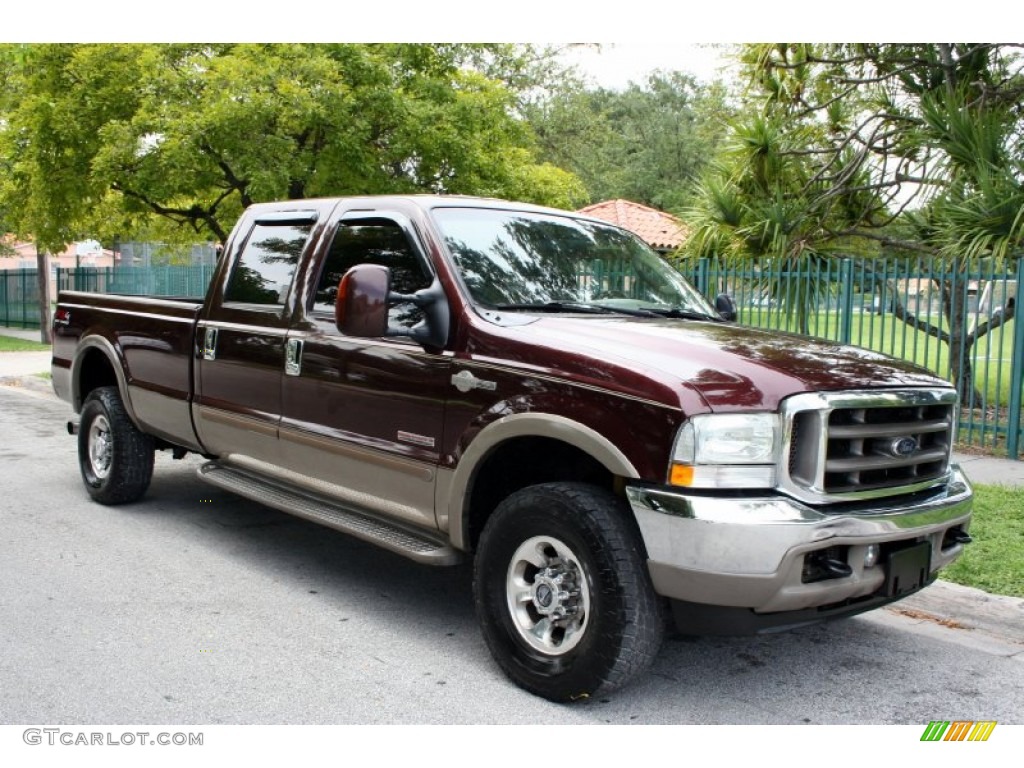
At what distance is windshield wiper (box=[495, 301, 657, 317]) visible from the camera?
4680 mm

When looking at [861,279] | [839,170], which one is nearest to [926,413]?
[861,279]

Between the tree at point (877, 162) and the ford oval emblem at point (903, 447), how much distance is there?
21.4 ft

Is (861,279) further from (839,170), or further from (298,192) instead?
(298,192)

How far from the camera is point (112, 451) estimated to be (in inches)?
279

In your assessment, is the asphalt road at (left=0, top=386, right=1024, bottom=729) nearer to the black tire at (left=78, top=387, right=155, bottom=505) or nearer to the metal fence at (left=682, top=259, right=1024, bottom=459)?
the black tire at (left=78, top=387, right=155, bottom=505)

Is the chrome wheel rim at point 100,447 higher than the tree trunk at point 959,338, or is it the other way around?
the tree trunk at point 959,338

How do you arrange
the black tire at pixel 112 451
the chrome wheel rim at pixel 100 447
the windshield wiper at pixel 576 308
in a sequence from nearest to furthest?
the windshield wiper at pixel 576 308 → the black tire at pixel 112 451 → the chrome wheel rim at pixel 100 447

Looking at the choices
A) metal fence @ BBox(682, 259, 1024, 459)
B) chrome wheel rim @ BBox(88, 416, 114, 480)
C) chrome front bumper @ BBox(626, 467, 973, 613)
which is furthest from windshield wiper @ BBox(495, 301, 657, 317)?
metal fence @ BBox(682, 259, 1024, 459)

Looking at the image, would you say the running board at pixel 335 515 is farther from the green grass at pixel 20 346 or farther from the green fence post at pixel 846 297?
the green grass at pixel 20 346

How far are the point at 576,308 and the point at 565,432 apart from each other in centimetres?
101

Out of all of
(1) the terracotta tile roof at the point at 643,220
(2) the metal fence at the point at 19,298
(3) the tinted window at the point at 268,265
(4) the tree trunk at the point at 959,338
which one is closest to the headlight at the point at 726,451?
(3) the tinted window at the point at 268,265

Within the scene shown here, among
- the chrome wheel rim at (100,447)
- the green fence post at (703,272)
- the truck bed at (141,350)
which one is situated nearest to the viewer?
the truck bed at (141,350)

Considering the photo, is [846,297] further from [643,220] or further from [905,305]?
[643,220]

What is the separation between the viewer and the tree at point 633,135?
1563 inches
